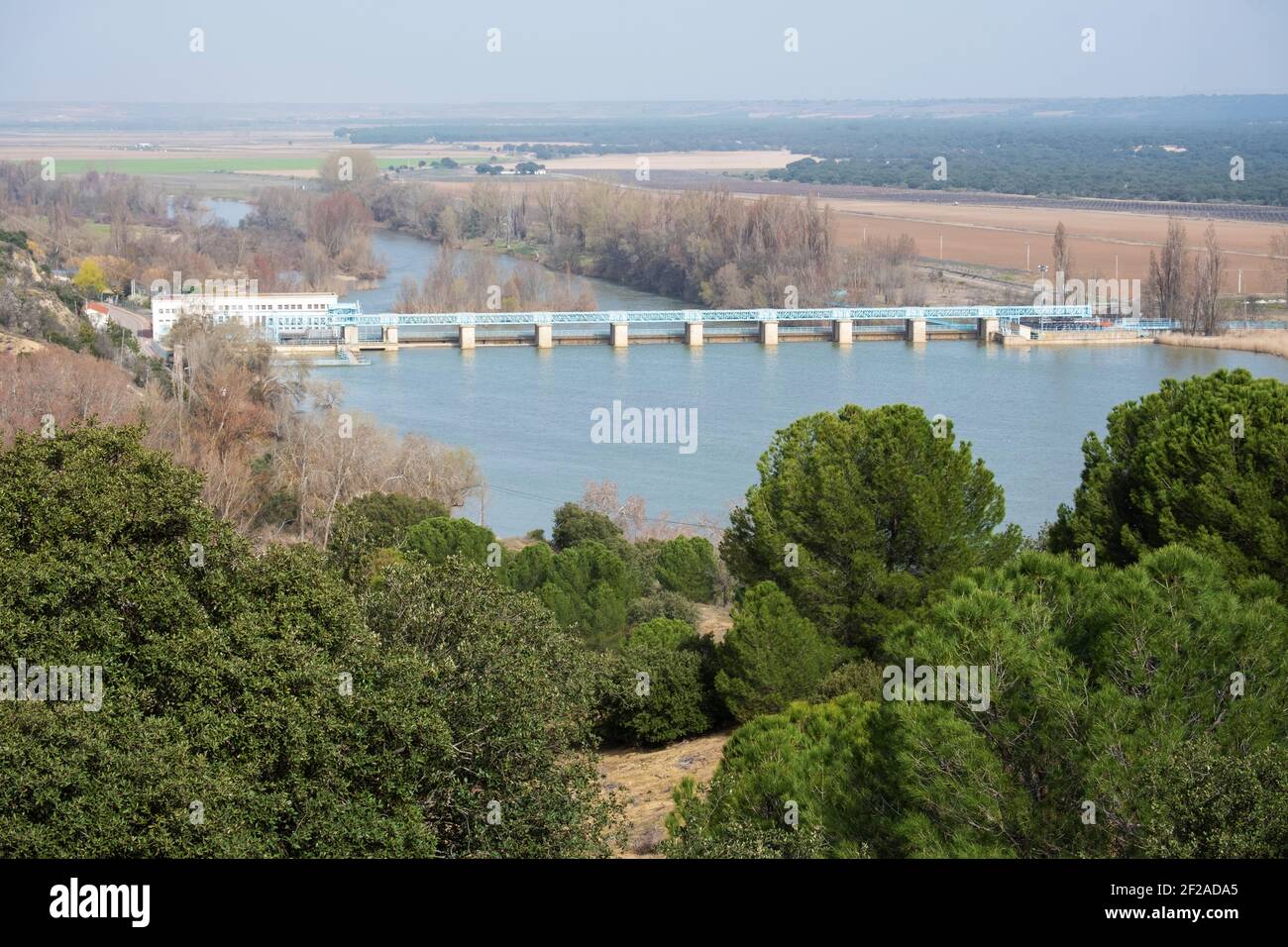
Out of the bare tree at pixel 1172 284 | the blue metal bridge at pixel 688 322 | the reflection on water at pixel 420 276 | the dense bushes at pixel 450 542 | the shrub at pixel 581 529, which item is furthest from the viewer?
the reflection on water at pixel 420 276

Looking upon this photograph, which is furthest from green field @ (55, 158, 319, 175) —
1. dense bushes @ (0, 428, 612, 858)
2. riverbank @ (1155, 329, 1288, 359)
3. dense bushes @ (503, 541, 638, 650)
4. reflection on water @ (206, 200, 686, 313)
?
dense bushes @ (0, 428, 612, 858)

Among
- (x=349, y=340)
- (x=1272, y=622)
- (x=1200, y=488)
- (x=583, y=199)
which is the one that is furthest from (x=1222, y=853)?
(x=583, y=199)

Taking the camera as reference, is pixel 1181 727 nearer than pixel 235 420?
Yes

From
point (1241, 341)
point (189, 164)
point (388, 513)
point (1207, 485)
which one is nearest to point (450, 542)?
point (388, 513)

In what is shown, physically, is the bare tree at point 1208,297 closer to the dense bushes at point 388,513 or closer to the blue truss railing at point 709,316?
the blue truss railing at point 709,316

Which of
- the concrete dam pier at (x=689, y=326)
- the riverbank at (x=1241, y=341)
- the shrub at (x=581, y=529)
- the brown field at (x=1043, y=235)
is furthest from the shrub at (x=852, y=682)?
the brown field at (x=1043, y=235)

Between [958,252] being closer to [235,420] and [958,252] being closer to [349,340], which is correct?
[349,340]
